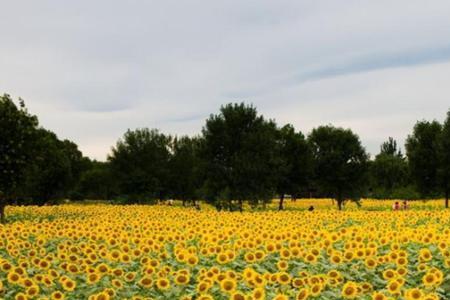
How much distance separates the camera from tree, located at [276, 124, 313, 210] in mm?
47844

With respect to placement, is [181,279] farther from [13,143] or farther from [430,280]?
[13,143]

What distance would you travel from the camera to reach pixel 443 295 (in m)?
8.34

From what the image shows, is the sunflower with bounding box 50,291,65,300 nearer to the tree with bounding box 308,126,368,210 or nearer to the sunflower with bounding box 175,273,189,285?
the sunflower with bounding box 175,273,189,285

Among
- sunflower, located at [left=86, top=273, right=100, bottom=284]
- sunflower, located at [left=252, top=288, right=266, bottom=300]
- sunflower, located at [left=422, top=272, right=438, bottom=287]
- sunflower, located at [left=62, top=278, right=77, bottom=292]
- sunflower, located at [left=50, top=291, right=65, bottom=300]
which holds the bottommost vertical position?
sunflower, located at [left=50, top=291, right=65, bottom=300]

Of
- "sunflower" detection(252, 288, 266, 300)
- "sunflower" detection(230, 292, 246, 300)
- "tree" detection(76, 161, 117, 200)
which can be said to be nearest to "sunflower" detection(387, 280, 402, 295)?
"sunflower" detection(252, 288, 266, 300)

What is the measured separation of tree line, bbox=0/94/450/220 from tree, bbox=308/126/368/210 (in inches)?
3.3

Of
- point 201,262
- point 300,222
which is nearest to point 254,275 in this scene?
point 201,262

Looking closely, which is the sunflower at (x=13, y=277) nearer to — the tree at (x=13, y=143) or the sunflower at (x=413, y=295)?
the sunflower at (x=413, y=295)

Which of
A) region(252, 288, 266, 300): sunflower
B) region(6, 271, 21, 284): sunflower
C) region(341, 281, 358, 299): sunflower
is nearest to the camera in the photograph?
region(252, 288, 266, 300): sunflower

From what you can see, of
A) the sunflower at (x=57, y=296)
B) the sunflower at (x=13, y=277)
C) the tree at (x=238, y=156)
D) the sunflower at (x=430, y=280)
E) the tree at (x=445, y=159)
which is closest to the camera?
the sunflower at (x=57, y=296)

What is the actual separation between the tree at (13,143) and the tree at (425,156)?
32.9 meters

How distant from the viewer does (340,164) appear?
162 feet

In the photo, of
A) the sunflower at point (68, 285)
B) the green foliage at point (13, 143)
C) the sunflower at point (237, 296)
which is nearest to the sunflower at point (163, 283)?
the sunflower at point (68, 285)

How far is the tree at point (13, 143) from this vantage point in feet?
80.9
